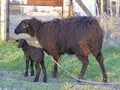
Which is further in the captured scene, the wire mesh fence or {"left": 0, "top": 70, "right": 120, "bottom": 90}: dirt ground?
the wire mesh fence

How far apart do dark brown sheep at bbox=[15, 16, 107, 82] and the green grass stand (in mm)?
606

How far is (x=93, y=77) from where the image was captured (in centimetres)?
1039

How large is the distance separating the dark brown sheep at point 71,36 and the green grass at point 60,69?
23.8 inches

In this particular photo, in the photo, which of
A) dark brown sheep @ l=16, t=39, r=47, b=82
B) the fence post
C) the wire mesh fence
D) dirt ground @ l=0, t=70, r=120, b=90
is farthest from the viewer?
the wire mesh fence

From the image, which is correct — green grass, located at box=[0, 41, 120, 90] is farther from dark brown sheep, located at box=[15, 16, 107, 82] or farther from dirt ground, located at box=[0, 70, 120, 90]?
dark brown sheep, located at box=[15, 16, 107, 82]

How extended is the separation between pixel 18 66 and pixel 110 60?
292cm

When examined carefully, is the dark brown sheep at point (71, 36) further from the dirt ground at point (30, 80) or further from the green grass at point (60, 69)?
the green grass at point (60, 69)

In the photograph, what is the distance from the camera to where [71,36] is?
9477 millimetres

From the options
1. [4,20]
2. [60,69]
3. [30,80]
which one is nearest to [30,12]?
[4,20]

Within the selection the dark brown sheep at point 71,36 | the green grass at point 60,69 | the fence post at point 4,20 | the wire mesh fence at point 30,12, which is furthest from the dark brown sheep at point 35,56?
the wire mesh fence at point 30,12

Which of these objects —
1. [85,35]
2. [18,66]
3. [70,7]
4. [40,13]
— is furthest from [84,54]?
[40,13]

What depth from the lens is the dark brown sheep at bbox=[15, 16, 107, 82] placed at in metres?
9.33

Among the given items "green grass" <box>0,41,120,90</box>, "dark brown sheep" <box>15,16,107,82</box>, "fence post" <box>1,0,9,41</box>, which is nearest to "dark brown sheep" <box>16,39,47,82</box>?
"green grass" <box>0,41,120,90</box>

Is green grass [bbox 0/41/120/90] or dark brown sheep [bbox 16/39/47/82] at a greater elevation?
dark brown sheep [bbox 16/39/47/82]
